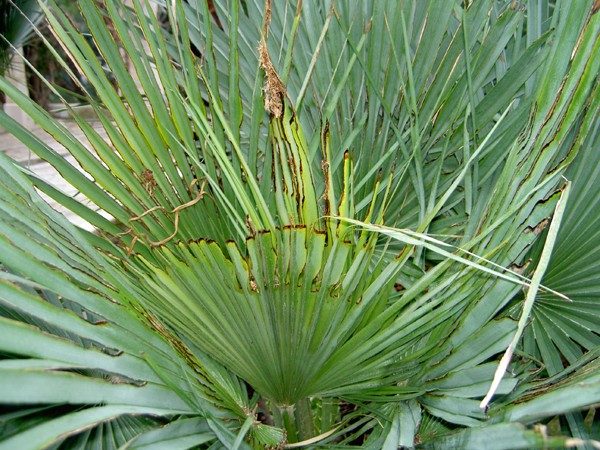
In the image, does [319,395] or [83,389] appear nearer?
[83,389]

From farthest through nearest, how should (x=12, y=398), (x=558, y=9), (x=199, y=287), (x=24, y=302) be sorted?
(x=558, y=9) → (x=199, y=287) → (x=24, y=302) → (x=12, y=398)

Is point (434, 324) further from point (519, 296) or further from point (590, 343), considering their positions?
point (590, 343)

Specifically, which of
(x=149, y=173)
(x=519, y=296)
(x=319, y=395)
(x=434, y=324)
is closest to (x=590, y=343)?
(x=519, y=296)

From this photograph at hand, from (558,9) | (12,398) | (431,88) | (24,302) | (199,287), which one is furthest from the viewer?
(431,88)

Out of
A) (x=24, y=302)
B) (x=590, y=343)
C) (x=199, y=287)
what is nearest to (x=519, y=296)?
(x=590, y=343)

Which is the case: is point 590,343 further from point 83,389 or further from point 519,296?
point 83,389

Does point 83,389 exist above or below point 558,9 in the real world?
below

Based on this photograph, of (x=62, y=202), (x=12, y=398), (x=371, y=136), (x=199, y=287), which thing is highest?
(x=371, y=136)
